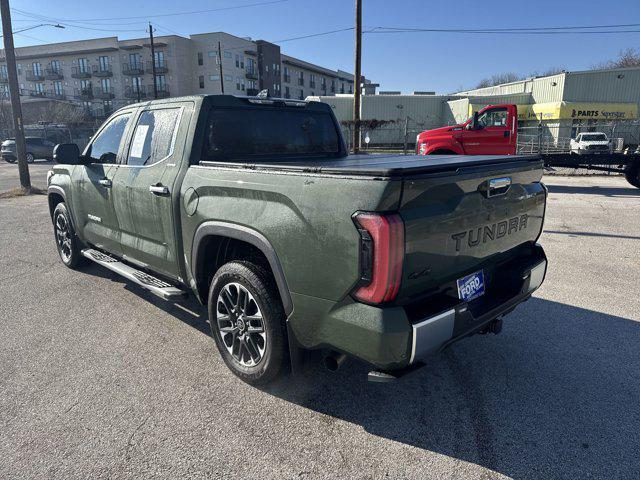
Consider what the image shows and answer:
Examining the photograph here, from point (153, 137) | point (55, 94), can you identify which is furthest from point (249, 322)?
point (55, 94)

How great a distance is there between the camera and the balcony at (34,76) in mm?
70812

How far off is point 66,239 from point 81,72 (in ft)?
248

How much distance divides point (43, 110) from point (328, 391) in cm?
6882

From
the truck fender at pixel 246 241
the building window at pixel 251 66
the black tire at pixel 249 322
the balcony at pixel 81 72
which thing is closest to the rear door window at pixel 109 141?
the truck fender at pixel 246 241

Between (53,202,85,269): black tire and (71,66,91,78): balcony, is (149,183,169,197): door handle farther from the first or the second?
(71,66,91,78): balcony

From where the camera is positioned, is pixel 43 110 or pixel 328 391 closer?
pixel 328 391

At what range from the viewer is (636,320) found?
4.07m

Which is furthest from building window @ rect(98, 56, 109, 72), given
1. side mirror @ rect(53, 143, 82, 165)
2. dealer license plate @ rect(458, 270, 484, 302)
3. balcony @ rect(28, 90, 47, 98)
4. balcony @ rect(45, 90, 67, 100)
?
dealer license plate @ rect(458, 270, 484, 302)

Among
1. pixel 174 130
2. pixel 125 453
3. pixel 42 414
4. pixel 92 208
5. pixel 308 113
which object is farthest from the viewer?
pixel 92 208

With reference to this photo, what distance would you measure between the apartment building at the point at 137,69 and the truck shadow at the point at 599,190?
49.2 meters

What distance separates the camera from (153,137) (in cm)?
388

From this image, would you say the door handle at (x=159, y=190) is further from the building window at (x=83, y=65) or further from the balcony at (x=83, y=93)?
the building window at (x=83, y=65)

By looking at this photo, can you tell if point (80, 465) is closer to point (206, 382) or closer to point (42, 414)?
point (42, 414)

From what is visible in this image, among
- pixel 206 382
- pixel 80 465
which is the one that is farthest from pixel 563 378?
pixel 80 465
